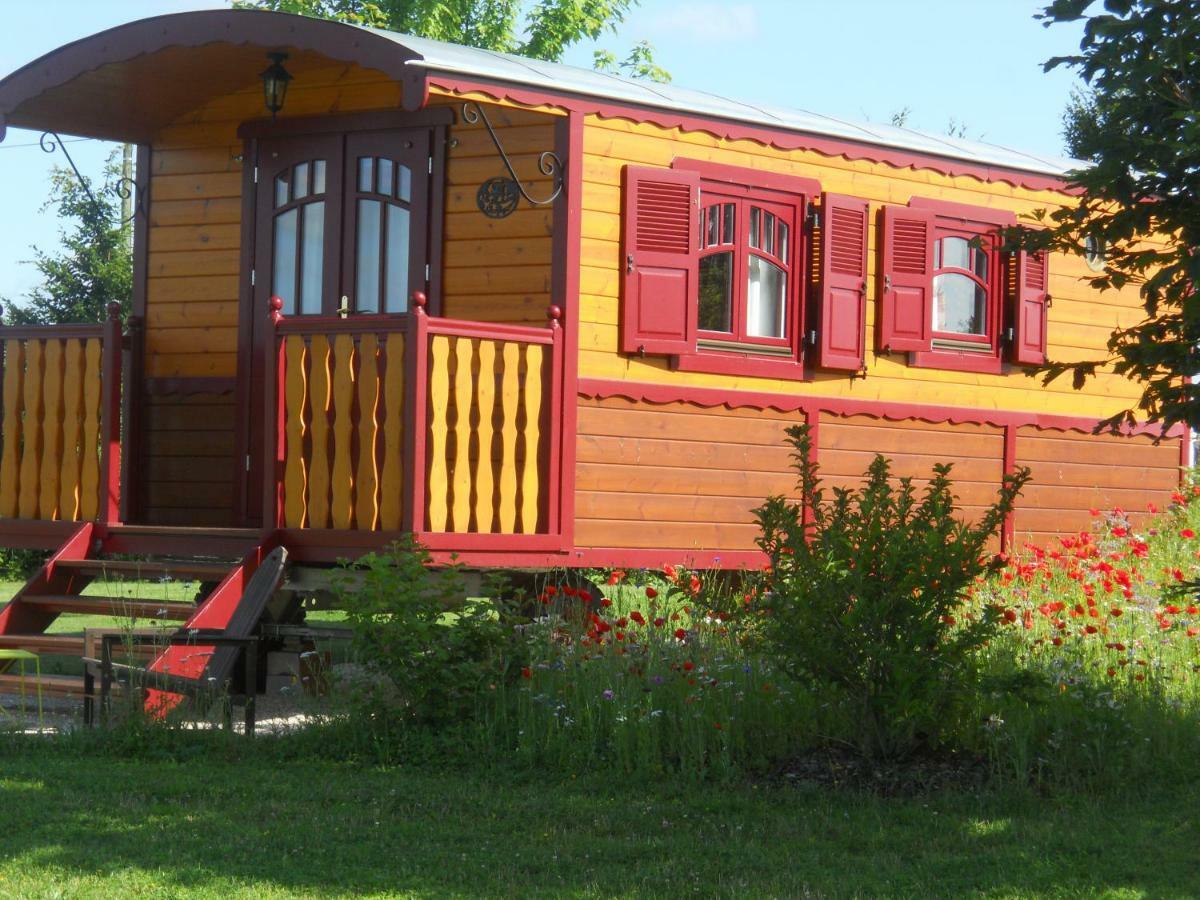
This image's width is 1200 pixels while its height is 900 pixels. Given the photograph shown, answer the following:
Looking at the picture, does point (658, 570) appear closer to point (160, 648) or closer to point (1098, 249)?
point (160, 648)

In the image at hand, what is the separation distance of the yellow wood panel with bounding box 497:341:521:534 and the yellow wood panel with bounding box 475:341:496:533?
0.27 ft

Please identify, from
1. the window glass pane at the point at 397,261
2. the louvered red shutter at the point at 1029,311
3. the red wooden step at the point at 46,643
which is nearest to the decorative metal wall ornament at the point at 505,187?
the window glass pane at the point at 397,261

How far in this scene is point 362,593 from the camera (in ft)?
25.1

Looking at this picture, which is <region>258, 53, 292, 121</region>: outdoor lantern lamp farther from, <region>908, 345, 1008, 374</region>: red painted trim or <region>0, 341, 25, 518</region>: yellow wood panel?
<region>908, 345, 1008, 374</region>: red painted trim

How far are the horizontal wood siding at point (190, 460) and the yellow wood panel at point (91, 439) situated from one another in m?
1.07

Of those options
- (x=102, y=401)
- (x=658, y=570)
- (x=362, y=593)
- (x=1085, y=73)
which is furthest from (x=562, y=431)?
(x=1085, y=73)

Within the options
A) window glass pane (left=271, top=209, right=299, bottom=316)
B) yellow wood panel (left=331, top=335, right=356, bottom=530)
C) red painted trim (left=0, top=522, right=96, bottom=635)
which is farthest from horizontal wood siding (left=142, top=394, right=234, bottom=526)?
yellow wood panel (left=331, top=335, right=356, bottom=530)

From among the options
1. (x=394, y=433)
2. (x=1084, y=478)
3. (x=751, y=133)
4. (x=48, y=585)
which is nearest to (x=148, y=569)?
(x=48, y=585)

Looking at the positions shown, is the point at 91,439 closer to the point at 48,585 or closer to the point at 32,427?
the point at 32,427

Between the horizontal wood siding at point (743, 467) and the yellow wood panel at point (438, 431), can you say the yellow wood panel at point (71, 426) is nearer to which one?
the yellow wood panel at point (438, 431)

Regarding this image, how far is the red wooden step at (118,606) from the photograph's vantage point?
9.08m

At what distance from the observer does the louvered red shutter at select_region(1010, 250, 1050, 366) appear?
1195 cm

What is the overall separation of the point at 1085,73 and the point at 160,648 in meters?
5.19

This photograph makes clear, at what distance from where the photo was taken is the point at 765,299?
10.7 metres
